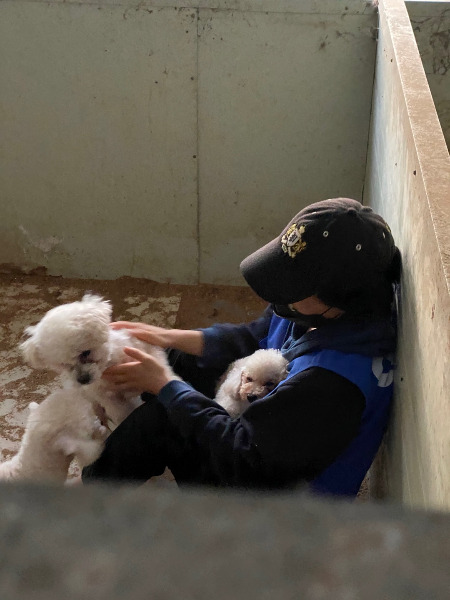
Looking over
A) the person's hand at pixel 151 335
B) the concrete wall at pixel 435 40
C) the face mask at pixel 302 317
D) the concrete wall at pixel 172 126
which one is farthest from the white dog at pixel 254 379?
the concrete wall at pixel 435 40

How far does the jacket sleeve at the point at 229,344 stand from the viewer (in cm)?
199

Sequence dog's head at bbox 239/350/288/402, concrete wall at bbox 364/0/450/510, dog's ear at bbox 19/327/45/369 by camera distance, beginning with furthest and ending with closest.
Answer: dog's ear at bbox 19/327/45/369 → dog's head at bbox 239/350/288/402 → concrete wall at bbox 364/0/450/510

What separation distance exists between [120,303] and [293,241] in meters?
1.76

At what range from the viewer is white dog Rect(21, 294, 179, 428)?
5.64ft

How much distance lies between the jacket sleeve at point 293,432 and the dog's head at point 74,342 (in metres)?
0.48

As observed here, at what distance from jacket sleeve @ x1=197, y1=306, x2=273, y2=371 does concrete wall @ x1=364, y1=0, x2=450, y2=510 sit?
53 cm

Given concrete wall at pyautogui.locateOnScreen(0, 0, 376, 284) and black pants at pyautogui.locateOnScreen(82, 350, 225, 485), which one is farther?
concrete wall at pyautogui.locateOnScreen(0, 0, 376, 284)

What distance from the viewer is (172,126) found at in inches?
111

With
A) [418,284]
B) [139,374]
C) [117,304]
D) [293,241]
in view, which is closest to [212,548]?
[418,284]

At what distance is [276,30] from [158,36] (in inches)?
19.0

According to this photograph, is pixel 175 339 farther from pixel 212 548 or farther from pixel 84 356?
pixel 212 548

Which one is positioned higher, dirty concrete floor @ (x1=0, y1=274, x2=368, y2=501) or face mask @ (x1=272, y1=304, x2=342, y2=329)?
face mask @ (x1=272, y1=304, x2=342, y2=329)

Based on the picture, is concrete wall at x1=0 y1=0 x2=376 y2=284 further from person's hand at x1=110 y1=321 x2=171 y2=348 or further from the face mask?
the face mask

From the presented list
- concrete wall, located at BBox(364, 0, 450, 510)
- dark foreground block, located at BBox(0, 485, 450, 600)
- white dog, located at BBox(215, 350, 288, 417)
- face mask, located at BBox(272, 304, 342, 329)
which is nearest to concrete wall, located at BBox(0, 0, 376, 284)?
concrete wall, located at BBox(364, 0, 450, 510)
